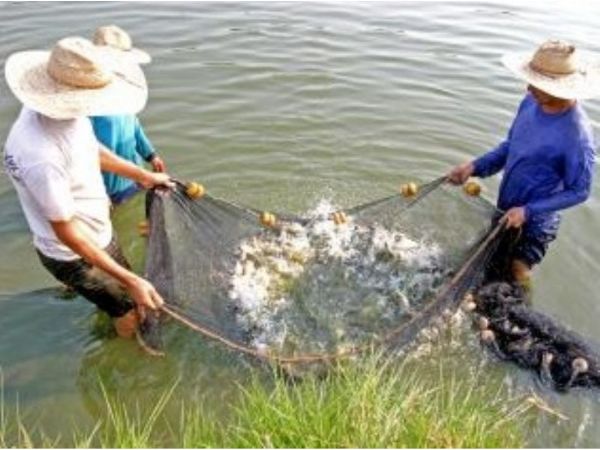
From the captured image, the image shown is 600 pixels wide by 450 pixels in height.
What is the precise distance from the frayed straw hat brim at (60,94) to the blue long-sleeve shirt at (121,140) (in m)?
1.41

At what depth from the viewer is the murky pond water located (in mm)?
5273

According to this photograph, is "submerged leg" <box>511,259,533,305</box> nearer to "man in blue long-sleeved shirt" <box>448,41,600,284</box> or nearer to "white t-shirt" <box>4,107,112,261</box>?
"man in blue long-sleeved shirt" <box>448,41,600,284</box>

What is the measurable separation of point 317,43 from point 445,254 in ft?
18.8

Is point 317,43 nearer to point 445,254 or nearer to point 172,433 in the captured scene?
point 445,254

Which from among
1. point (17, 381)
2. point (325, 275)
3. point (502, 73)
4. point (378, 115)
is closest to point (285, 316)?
point (325, 275)

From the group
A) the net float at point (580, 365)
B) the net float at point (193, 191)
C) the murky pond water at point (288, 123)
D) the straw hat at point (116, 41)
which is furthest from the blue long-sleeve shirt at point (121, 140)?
the net float at point (580, 365)

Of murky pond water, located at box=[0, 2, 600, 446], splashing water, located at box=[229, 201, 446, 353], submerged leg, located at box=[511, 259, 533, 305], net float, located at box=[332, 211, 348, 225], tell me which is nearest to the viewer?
murky pond water, located at box=[0, 2, 600, 446]

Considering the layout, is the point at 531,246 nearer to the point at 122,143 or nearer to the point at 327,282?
the point at 327,282

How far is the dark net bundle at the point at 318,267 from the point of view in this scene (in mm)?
5059

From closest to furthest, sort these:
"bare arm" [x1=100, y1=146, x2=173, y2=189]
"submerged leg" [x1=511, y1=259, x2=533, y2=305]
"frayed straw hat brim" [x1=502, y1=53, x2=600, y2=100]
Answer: "frayed straw hat brim" [x1=502, y1=53, x2=600, y2=100] → "bare arm" [x1=100, y1=146, x2=173, y2=189] → "submerged leg" [x1=511, y1=259, x2=533, y2=305]

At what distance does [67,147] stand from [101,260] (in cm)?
68

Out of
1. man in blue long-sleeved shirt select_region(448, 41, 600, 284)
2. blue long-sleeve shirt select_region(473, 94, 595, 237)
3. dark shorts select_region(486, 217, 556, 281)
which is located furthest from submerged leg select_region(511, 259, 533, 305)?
blue long-sleeve shirt select_region(473, 94, 595, 237)

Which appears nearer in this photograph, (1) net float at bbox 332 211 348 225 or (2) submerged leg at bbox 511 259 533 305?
(1) net float at bbox 332 211 348 225

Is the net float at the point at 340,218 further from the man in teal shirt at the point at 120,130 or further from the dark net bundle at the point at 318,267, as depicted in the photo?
the man in teal shirt at the point at 120,130
